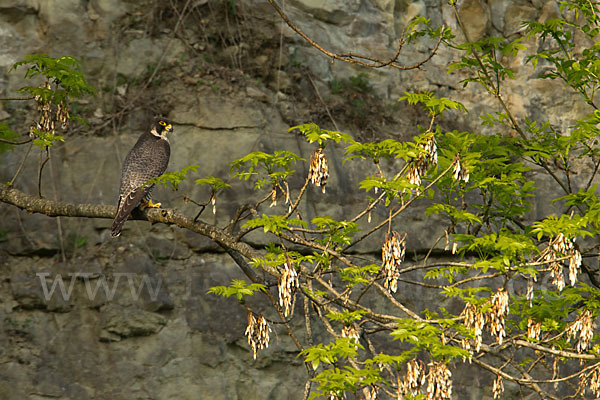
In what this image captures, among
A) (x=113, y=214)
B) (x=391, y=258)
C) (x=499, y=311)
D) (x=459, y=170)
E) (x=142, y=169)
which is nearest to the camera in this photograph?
(x=391, y=258)

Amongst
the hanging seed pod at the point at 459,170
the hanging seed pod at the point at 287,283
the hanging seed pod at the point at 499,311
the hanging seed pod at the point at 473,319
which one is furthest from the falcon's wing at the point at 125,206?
the hanging seed pod at the point at 499,311

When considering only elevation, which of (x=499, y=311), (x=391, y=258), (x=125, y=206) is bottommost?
(x=125, y=206)

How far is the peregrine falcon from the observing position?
5.98 m

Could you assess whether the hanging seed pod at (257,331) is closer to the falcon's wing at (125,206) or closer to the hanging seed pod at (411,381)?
the hanging seed pod at (411,381)

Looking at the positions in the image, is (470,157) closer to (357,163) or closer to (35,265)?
(357,163)

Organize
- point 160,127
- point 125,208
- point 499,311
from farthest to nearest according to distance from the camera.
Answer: point 160,127
point 125,208
point 499,311

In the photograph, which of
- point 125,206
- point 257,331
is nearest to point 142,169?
point 125,206

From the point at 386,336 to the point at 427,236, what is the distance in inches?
61.6

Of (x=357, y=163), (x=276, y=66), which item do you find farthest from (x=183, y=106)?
(x=357, y=163)

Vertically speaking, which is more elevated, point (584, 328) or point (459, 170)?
point (459, 170)

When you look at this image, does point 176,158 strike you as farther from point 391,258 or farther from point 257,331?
point 391,258

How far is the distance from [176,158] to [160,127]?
205 cm

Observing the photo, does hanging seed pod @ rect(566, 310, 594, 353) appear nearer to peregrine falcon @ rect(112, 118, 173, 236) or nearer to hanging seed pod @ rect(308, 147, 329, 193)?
hanging seed pod @ rect(308, 147, 329, 193)

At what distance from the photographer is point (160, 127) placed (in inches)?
289
